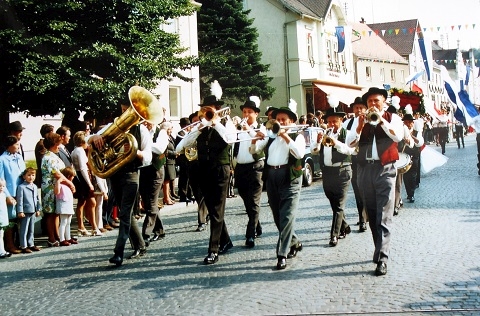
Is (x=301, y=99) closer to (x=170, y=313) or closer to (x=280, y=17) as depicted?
(x=280, y=17)

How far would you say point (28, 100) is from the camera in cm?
1465

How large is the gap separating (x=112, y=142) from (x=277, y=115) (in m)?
2.20

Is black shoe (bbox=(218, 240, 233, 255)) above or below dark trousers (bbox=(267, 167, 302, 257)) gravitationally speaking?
below

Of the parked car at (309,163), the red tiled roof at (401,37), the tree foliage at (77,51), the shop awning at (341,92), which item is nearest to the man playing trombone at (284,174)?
the tree foliage at (77,51)

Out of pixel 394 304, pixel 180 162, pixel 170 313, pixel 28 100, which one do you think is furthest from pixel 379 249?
pixel 28 100

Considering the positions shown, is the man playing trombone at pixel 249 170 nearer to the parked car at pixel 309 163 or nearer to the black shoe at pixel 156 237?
the black shoe at pixel 156 237

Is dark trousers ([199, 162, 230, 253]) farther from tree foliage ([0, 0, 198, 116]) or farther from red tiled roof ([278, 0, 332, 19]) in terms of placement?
red tiled roof ([278, 0, 332, 19])

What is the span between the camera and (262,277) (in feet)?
22.7

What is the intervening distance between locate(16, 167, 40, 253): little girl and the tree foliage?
4311 millimetres

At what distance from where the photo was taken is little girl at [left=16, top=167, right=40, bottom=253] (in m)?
9.57

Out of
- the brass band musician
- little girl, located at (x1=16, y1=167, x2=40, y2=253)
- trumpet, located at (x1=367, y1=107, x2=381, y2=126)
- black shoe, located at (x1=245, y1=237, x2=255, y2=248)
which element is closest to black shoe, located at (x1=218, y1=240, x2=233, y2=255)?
black shoe, located at (x1=245, y1=237, x2=255, y2=248)

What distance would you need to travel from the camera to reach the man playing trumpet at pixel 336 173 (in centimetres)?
878

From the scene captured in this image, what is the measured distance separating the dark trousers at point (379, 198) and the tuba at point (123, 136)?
2.87m

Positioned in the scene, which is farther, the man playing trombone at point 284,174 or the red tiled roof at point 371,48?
the red tiled roof at point 371,48
